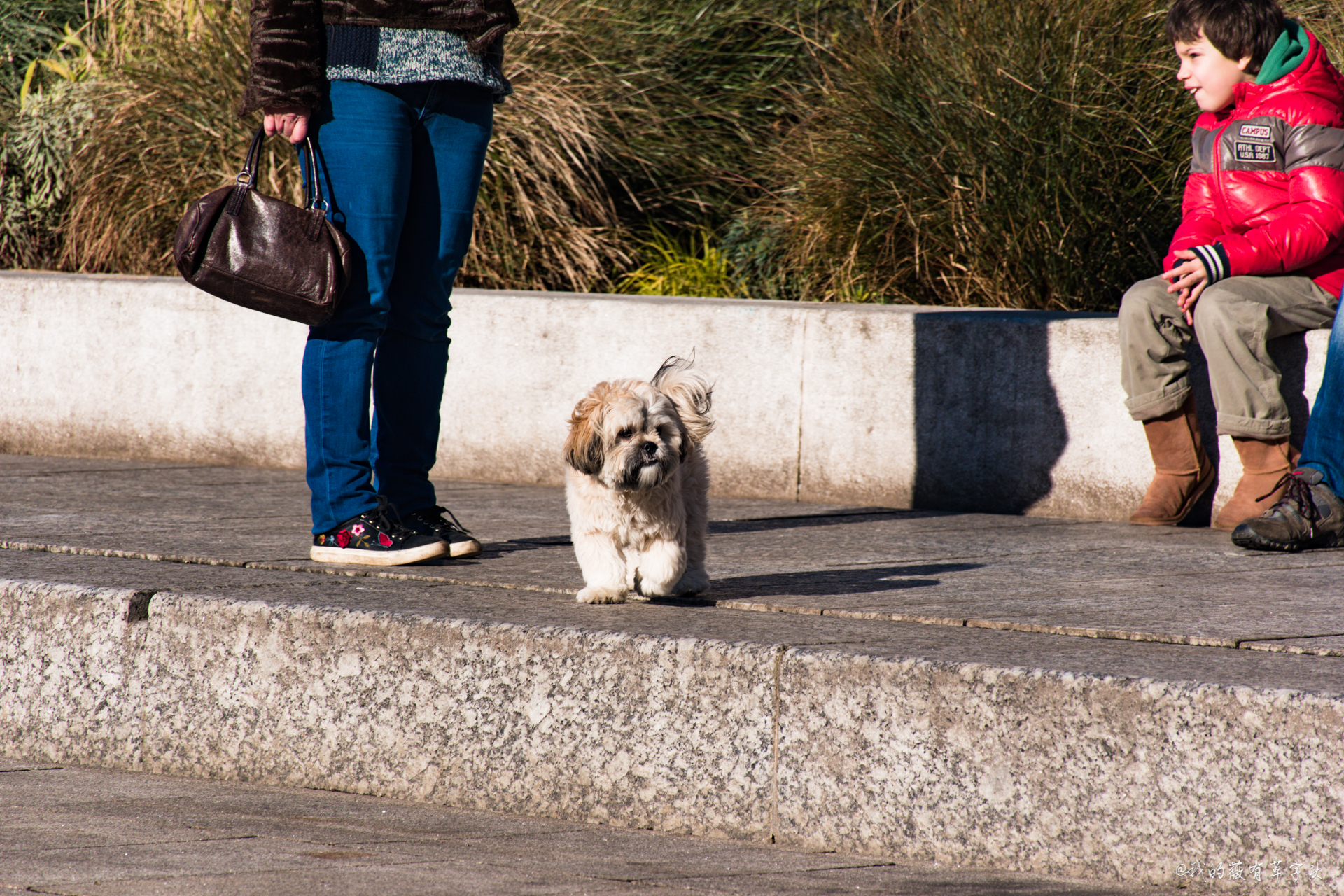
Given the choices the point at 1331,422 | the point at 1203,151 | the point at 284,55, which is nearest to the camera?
the point at 284,55

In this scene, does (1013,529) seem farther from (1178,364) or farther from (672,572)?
(672,572)

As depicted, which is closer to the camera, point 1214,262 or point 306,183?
point 306,183

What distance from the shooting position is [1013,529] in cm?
538

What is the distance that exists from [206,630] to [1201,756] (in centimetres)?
221

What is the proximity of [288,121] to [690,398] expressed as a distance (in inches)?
51.9

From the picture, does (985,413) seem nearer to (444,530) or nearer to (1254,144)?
(1254,144)

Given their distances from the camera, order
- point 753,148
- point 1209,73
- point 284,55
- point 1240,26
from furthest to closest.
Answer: point 753,148, point 1209,73, point 1240,26, point 284,55

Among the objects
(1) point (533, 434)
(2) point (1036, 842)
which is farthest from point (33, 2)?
(2) point (1036, 842)

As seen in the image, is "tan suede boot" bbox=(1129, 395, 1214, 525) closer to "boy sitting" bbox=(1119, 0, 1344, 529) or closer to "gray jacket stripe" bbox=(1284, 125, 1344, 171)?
"boy sitting" bbox=(1119, 0, 1344, 529)

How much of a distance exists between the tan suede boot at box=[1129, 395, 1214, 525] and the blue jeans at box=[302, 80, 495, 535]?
2.37m

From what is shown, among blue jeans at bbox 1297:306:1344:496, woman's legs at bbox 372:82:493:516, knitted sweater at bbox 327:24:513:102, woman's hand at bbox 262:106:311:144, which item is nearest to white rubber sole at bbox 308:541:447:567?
woman's legs at bbox 372:82:493:516

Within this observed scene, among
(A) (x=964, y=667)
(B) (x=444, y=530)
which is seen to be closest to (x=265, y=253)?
(B) (x=444, y=530)

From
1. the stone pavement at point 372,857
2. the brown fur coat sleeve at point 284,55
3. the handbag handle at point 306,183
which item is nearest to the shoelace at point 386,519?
the handbag handle at point 306,183

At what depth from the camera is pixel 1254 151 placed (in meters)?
5.25
